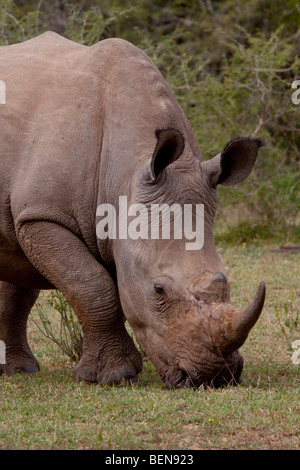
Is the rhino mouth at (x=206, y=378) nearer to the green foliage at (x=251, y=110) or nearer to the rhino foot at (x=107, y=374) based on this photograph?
the rhino foot at (x=107, y=374)

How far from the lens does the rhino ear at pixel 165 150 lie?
19.3 ft

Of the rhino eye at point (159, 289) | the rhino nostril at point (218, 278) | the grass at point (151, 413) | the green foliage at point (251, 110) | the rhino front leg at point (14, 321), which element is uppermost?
the green foliage at point (251, 110)

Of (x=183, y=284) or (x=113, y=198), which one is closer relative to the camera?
(x=183, y=284)

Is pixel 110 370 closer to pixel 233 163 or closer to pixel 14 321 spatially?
pixel 14 321

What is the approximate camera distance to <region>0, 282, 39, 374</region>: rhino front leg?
752 centimetres

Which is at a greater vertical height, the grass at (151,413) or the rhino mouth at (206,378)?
the rhino mouth at (206,378)

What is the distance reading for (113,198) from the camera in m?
6.36

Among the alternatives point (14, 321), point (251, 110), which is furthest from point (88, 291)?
point (251, 110)

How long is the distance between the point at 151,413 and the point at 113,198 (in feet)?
5.46

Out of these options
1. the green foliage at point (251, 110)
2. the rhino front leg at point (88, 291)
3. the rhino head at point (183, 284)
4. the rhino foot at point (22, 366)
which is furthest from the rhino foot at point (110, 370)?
the green foliage at point (251, 110)

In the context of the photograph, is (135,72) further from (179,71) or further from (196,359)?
(179,71)

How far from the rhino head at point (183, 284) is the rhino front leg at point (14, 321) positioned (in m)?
1.64
